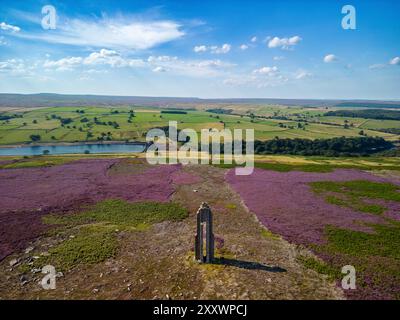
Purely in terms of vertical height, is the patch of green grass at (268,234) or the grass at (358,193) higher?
the grass at (358,193)

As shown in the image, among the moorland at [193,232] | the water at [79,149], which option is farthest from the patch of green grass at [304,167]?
the water at [79,149]

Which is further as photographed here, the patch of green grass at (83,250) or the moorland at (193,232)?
the patch of green grass at (83,250)

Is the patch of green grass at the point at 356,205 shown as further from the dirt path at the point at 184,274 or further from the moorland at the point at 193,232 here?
the dirt path at the point at 184,274

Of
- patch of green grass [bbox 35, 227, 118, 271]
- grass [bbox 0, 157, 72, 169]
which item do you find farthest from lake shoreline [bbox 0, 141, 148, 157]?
patch of green grass [bbox 35, 227, 118, 271]

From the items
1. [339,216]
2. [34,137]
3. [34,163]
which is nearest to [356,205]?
[339,216]

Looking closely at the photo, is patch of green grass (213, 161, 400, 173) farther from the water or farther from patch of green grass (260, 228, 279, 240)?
the water

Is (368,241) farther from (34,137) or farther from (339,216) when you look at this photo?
(34,137)

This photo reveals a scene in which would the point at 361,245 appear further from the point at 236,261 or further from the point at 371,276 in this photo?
the point at 236,261
